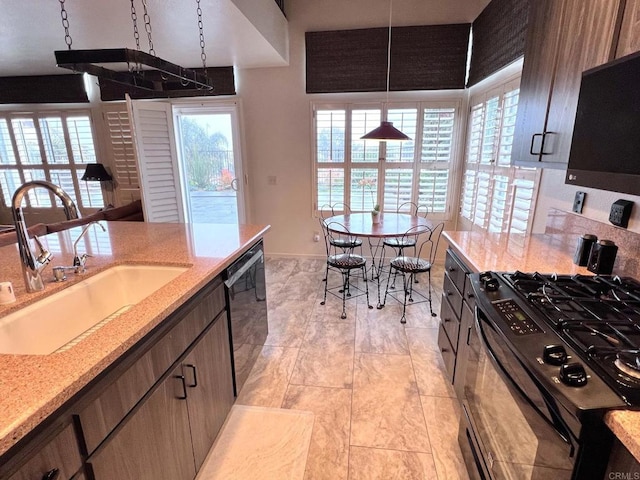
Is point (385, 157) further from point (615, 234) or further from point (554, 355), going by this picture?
point (554, 355)

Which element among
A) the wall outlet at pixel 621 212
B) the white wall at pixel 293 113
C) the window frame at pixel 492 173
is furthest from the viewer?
the white wall at pixel 293 113

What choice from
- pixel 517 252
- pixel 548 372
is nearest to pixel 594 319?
pixel 548 372

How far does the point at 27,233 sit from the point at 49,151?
5.05 meters

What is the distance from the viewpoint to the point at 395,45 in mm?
3826

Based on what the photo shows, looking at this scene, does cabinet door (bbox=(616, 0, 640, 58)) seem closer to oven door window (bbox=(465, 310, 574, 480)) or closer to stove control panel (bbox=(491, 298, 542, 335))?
stove control panel (bbox=(491, 298, 542, 335))

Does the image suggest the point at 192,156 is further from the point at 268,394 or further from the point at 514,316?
the point at 514,316

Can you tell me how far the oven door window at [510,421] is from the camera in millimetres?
871

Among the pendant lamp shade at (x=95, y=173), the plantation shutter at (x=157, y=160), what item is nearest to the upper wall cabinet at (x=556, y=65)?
the plantation shutter at (x=157, y=160)

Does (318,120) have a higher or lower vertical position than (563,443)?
higher

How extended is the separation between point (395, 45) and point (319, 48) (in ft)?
2.94

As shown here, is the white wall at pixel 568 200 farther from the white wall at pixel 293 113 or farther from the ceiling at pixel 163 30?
the ceiling at pixel 163 30

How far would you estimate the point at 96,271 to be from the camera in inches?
Result: 60.6

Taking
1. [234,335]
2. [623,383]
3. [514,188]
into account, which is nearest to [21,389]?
[234,335]

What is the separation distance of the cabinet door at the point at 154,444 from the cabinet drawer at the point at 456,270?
59.7 inches
